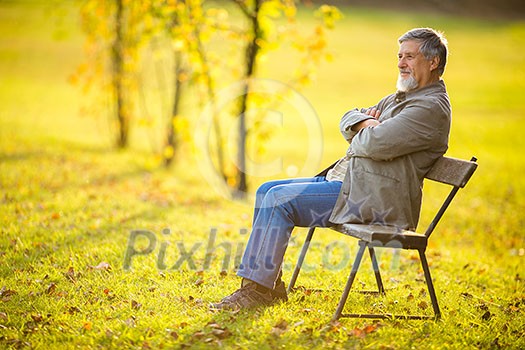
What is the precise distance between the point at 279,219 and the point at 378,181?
2.37ft

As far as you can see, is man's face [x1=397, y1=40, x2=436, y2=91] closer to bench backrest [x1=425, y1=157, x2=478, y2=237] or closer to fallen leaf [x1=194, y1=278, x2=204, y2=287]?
bench backrest [x1=425, y1=157, x2=478, y2=237]

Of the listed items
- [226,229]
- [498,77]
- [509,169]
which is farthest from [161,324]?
[498,77]

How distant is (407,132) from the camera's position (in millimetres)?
4473

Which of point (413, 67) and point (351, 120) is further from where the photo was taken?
point (351, 120)

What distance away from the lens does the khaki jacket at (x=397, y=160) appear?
450 centimetres

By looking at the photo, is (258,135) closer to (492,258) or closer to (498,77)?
(492,258)

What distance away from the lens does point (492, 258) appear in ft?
25.0

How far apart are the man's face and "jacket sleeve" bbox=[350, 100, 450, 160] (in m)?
0.20

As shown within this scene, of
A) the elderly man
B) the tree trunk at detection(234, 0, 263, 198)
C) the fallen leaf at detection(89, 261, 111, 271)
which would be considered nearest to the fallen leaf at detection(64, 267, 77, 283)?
the fallen leaf at detection(89, 261, 111, 271)

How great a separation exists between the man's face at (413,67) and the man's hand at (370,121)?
303 millimetres

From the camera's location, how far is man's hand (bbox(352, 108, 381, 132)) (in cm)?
477

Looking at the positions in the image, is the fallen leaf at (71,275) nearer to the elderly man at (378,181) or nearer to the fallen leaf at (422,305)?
the elderly man at (378,181)

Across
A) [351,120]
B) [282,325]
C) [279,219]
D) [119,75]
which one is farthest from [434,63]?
[119,75]

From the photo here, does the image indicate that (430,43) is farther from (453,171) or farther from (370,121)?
(453,171)
